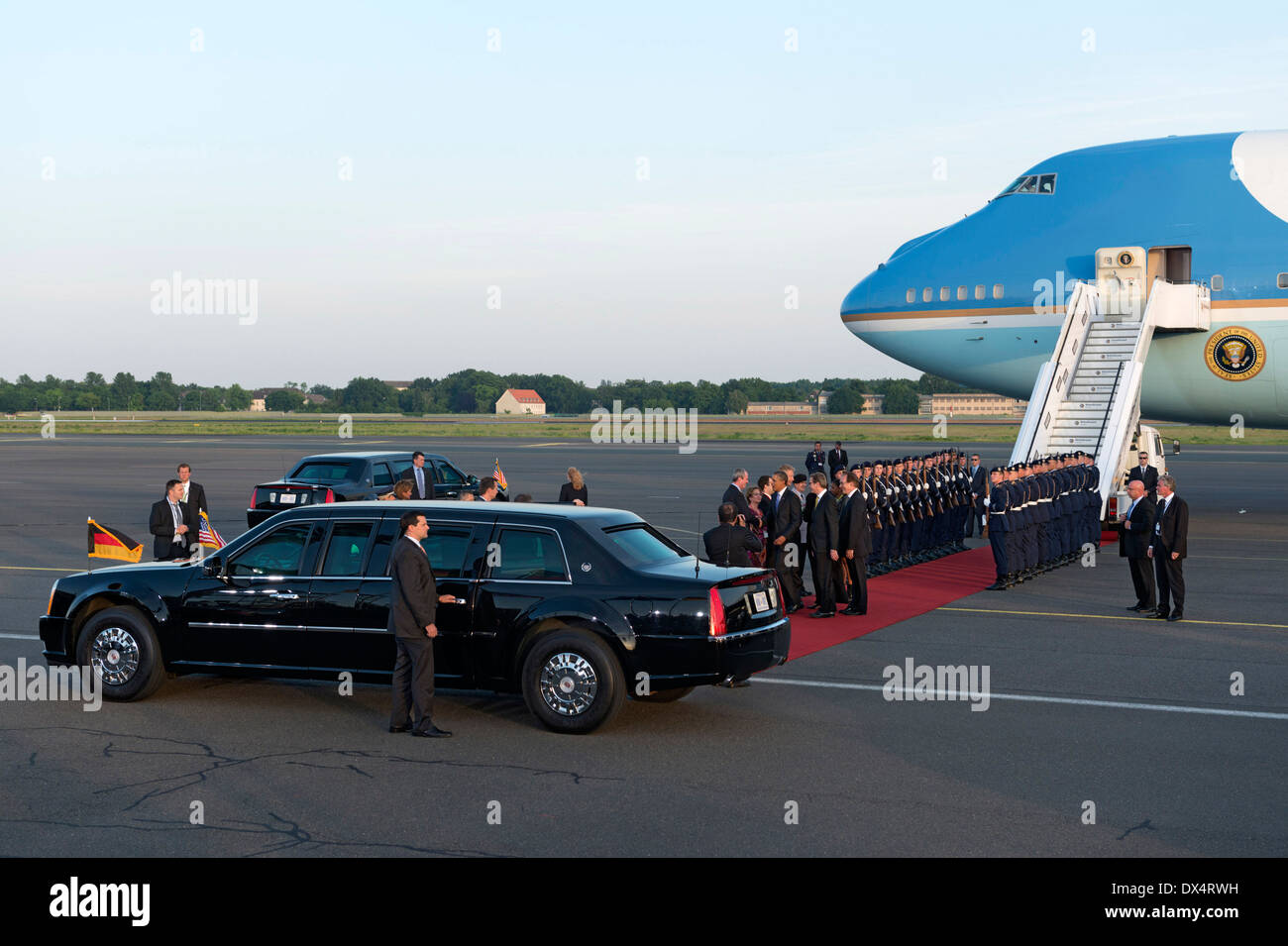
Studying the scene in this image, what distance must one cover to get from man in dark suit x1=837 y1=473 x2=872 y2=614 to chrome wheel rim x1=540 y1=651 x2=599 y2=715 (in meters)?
5.70

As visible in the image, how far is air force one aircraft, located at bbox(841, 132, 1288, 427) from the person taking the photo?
896 inches

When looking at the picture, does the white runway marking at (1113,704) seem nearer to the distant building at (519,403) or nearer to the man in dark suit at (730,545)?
the man in dark suit at (730,545)

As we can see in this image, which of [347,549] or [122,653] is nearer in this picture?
[347,549]

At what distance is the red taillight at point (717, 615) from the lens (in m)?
8.68

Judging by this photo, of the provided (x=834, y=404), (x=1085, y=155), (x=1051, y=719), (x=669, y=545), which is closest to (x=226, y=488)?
(x=1085, y=155)

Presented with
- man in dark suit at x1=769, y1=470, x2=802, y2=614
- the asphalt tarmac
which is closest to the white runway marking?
the asphalt tarmac

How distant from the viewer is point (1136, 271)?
76.2ft

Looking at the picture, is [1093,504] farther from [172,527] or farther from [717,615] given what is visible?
[172,527]

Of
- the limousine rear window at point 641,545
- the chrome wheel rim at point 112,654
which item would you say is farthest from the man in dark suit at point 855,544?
the chrome wheel rim at point 112,654

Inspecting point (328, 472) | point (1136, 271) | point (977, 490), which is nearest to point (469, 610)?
point (328, 472)

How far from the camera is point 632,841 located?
647cm

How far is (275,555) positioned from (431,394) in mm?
160193
